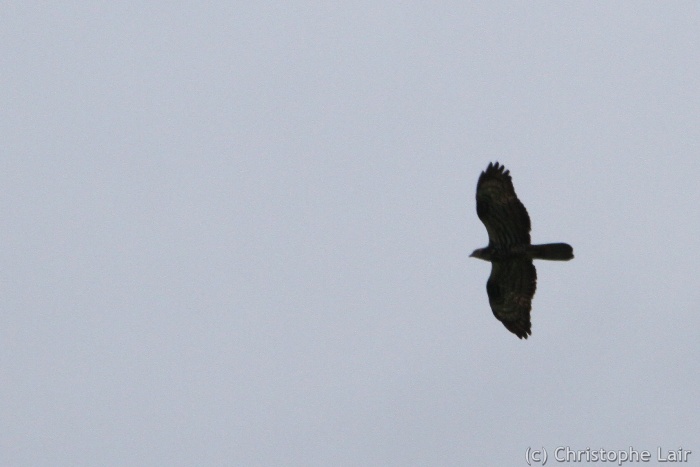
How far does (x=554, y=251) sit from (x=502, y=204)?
1556mm

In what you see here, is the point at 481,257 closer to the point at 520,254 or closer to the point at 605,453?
the point at 520,254

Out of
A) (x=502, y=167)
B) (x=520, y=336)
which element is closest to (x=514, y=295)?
(x=520, y=336)

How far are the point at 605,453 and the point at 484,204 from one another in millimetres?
6618

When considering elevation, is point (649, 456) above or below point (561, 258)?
below

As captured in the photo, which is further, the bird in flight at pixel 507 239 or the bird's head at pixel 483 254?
the bird's head at pixel 483 254

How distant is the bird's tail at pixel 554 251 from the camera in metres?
31.7

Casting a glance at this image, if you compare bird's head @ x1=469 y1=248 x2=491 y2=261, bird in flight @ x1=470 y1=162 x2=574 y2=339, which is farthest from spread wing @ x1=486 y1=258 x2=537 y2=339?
bird's head @ x1=469 y1=248 x2=491 y2=261

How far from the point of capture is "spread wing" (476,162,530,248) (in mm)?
32531

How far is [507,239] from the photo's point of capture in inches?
1293

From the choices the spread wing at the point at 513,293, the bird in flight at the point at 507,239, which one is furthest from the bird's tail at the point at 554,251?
the spread wing at the point at 513,293

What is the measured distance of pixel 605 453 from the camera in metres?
35.2

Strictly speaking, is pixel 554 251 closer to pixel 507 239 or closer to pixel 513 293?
pixel 507 239

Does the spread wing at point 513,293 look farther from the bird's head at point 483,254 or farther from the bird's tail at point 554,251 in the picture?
the bird's tail at point 554,251

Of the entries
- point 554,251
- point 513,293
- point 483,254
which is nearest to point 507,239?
point 483,254
